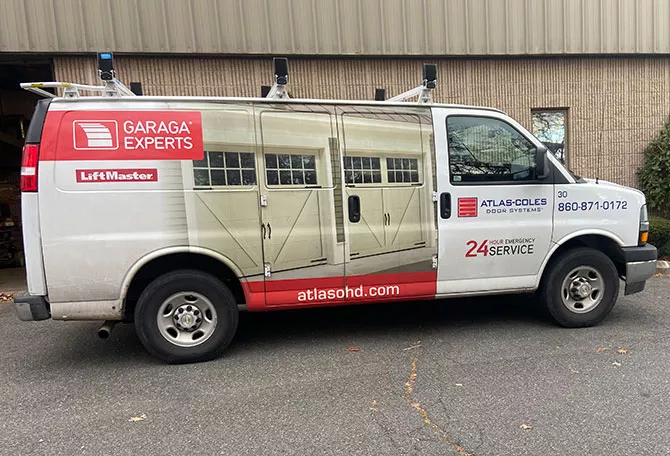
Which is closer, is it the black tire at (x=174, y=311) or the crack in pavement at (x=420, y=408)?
the crack in pavement at (x=420, y=408)

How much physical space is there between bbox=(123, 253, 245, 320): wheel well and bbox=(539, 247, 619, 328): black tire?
10.3 feet

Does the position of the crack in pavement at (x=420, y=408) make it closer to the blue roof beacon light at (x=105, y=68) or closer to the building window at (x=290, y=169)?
the building window at (x=290, y=169)

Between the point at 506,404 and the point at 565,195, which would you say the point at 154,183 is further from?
the point at 565,195

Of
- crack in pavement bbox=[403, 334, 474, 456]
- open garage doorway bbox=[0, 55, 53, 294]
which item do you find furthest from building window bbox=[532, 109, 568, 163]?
open garage doorway bbox=[0, 55, 53, 294]

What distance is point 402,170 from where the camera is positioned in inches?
178

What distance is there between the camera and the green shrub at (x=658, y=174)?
874 centimetres

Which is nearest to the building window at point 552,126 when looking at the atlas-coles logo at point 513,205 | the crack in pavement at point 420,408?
the atlas-coles logo at point 513,205

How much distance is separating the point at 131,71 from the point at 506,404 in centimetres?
719

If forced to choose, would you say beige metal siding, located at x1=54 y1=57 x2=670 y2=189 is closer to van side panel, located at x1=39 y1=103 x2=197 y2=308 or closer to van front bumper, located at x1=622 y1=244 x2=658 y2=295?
van side panel, located at x1=39 y1=103 x2=197 y2=308

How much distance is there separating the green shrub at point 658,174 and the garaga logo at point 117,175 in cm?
890

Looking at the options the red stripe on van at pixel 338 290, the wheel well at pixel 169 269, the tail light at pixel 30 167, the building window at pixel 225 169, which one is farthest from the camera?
the red stripe on van at pixel 338 290

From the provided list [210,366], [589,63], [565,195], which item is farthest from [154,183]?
[589,63]

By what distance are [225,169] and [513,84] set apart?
21.4ft

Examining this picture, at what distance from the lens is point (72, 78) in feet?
24.4
